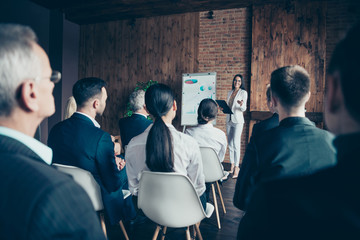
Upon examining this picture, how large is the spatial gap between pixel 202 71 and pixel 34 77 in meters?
5.19

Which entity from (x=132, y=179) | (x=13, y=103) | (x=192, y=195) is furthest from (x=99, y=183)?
(x=13, y=103)

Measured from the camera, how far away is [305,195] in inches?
16.1

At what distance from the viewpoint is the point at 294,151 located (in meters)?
1.14

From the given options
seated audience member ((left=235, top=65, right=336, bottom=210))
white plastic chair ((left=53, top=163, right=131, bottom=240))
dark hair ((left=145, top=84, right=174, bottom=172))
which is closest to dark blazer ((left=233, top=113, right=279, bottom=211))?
seated audience member ((left=235, top=65, right=336, bottom=210))

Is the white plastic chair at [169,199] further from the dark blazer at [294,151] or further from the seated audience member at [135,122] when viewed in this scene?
Answer: the seated audience member at [135,122]

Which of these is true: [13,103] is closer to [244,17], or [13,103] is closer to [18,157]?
[18,157]

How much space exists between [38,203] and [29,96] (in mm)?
298

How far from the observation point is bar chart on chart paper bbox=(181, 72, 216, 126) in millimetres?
5266

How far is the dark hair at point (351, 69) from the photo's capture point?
1.35ft

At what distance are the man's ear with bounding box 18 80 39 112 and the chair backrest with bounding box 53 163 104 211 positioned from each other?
37.2 inches

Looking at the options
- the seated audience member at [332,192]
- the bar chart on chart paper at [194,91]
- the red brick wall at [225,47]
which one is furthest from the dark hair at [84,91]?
the red brick wall at [225,47]

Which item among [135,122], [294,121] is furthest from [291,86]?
[135,122]

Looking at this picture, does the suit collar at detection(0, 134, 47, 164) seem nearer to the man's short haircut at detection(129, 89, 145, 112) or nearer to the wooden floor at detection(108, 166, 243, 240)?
the wooden floor at detection(108, 166, 243, 240)

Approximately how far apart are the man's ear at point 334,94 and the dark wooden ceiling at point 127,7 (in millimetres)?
5209
